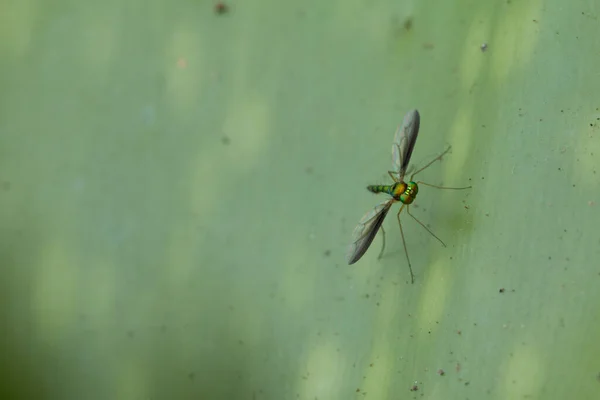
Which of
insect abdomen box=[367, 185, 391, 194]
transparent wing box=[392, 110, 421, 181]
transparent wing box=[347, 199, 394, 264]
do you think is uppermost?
transparent wing box=[392, 110, 421, 181]

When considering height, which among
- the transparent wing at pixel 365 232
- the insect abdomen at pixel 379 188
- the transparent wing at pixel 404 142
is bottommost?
the transparent wing at pixel 365 232

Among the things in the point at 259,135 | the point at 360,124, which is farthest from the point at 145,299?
the point at 360,124

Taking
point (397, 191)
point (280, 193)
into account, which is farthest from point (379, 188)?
point (280, 193)

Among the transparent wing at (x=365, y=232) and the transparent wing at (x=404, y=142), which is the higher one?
the transparent wing at (x=404, y=142)

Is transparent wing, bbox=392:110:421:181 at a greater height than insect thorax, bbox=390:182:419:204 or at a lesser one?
greater

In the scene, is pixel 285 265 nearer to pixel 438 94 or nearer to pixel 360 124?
pixel 360 124
